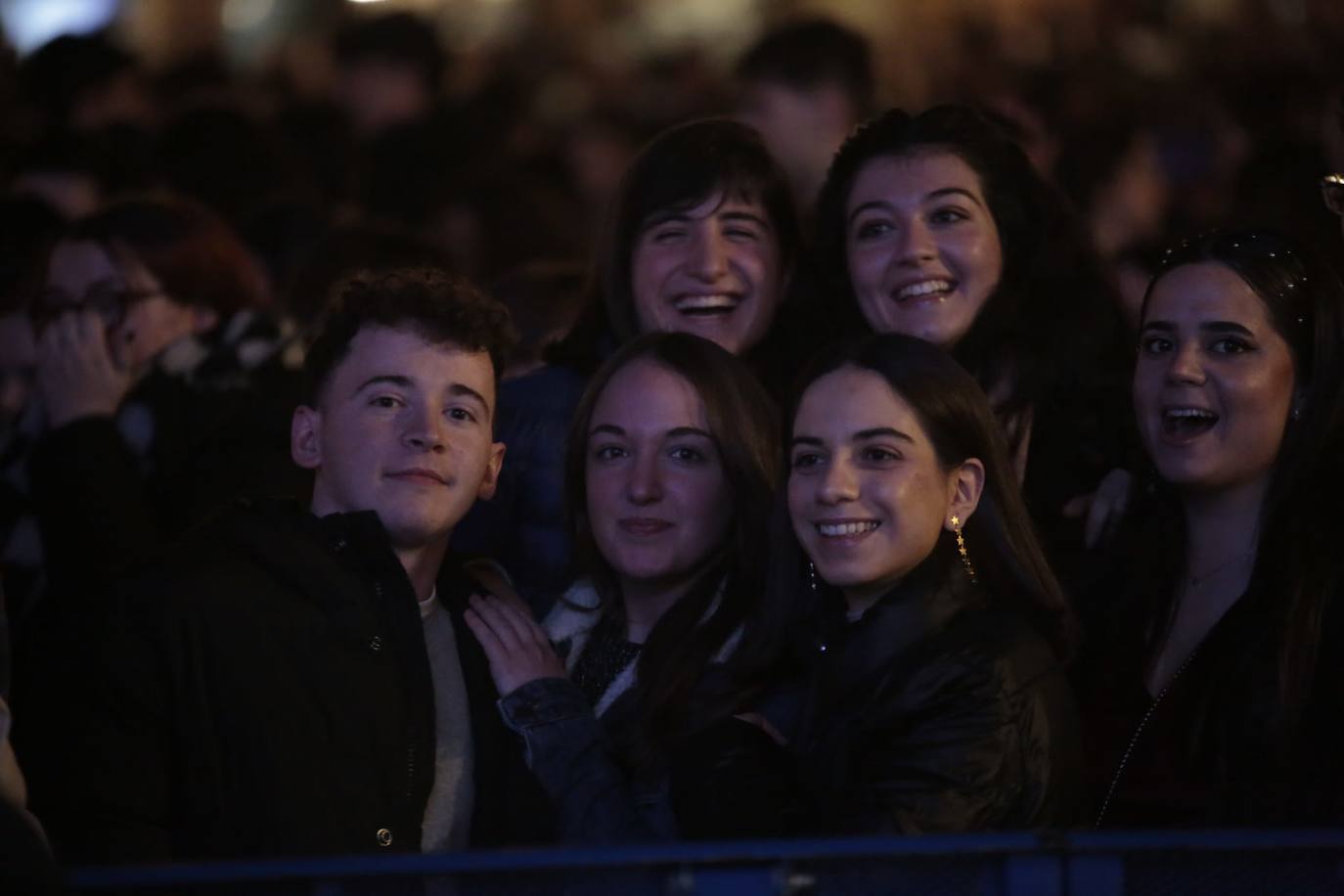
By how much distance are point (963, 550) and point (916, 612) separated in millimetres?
197

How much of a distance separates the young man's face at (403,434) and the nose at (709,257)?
79 centimetres

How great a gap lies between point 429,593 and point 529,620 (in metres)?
0.19

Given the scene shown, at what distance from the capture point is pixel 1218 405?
3.87 m

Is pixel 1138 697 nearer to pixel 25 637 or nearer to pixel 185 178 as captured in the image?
pixel 25 637

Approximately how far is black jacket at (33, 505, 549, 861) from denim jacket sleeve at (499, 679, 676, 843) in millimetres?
98

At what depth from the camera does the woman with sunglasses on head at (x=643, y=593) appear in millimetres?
→ 3637

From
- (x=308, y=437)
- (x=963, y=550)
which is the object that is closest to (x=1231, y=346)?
(x=963, y=550)

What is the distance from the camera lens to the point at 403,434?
3.77 m

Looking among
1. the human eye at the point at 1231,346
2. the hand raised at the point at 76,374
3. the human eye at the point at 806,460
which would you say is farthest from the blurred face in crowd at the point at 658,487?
the hand raised at the point at 76,374

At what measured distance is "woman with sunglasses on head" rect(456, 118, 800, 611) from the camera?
460 centimetres

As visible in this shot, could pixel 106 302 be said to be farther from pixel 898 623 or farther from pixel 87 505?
pixel 898 623

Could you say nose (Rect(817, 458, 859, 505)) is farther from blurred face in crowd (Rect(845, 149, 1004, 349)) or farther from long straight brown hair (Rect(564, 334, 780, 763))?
blurred face in crowd (Rect(845, 149, 1004, 349))

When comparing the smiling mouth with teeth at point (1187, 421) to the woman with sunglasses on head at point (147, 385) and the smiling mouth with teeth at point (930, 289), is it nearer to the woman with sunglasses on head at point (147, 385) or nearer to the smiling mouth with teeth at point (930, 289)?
the smiling mouth with teeth at point (930, 289)

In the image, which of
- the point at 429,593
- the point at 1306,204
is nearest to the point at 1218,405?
the point at 429,593
